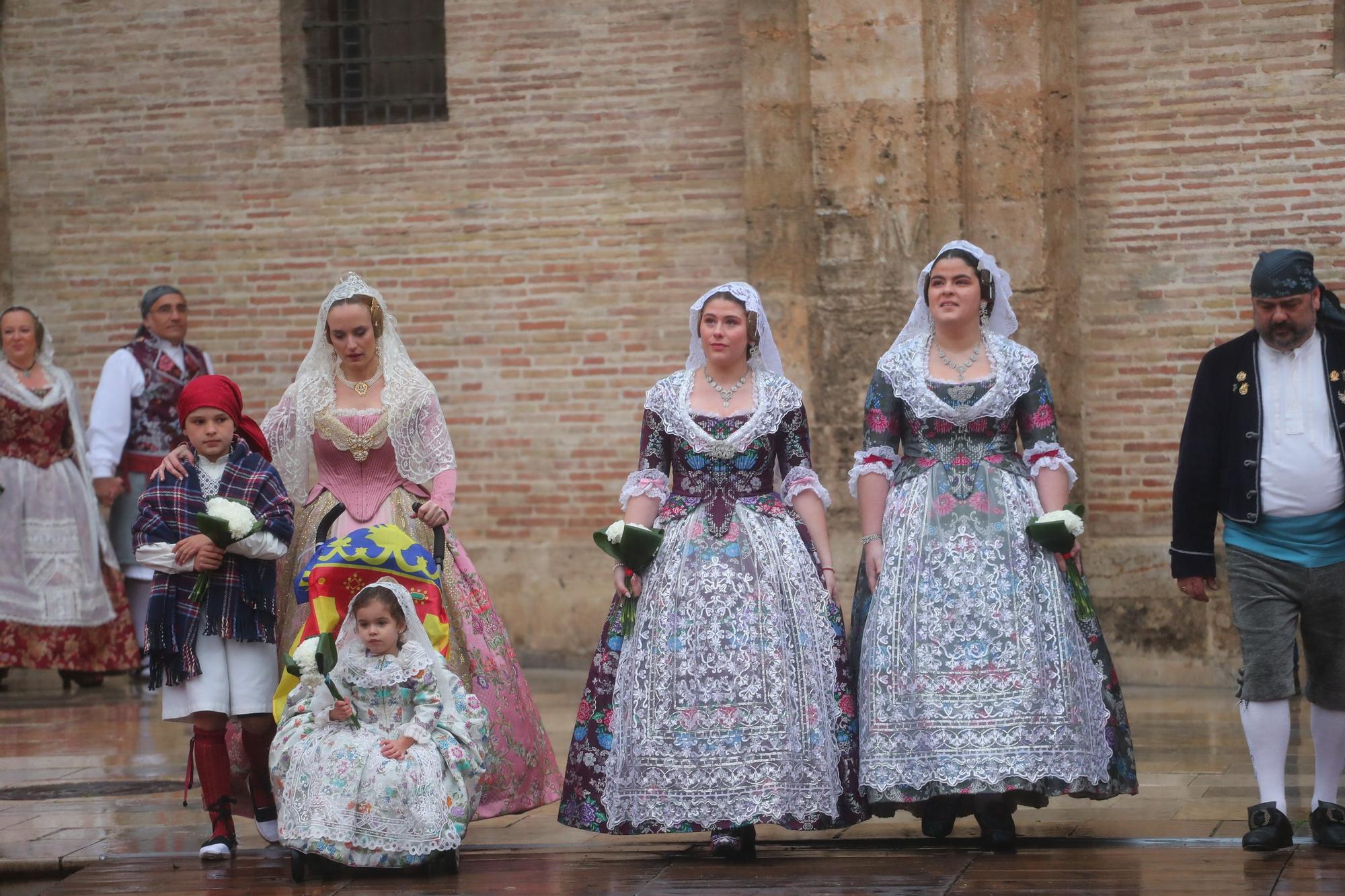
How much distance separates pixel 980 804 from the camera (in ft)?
19.9

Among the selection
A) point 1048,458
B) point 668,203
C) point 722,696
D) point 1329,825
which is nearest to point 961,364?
point 1048,458

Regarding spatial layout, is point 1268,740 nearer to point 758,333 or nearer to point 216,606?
point 758,333

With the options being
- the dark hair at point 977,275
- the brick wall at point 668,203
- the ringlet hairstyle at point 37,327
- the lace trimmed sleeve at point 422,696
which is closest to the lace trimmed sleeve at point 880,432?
the dark hair at point 977,275

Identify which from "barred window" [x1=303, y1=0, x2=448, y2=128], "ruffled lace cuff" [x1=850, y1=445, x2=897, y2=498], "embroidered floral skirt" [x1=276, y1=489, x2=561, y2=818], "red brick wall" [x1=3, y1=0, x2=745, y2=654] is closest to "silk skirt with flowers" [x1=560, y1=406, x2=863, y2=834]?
"ruffled lace cuff" [x1=850, y1=445, x2=897, y2=498]

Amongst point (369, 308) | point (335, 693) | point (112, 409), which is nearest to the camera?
point (335, 693)

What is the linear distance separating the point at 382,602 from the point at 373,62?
Result: 19.5 feet

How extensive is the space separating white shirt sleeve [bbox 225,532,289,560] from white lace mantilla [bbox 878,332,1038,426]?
6.76ft

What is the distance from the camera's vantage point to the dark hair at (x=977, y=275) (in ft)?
20.7

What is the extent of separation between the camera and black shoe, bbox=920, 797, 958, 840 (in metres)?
6.18

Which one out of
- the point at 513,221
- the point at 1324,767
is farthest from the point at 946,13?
the point at 1324,767

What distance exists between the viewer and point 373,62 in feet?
37.0

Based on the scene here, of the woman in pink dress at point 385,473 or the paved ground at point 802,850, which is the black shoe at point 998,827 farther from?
the woman in pink dress at point 385,473

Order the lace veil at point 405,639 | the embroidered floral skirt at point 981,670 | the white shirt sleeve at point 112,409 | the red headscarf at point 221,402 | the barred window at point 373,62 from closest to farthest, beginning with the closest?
the embroidered floral skirt at point 981,670
the lace veil at point 405,639
the red headscarf at point 221,402
the white shirt sleeve at point 112,409
the barred window at point 373,62

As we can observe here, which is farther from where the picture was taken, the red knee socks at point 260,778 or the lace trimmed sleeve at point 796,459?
the red knee socks at point 260,778
